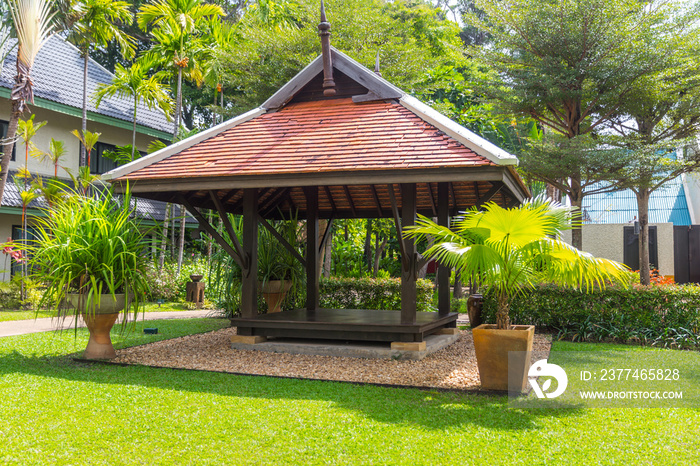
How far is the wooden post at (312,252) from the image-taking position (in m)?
10.5

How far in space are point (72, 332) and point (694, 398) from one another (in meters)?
9.77

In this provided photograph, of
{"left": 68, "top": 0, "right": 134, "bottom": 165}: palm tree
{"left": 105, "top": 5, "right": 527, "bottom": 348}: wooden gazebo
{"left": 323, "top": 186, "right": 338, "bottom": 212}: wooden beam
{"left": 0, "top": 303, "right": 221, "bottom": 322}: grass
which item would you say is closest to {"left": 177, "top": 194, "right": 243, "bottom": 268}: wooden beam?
{"left": 105, "top": 5, "right": 527, "bottom": 348}: wooden gazebo

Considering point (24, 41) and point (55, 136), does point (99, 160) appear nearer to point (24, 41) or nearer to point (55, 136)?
point (55, 136)

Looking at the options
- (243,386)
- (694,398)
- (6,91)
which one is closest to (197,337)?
(243,386)

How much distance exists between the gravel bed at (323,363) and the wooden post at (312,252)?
193cm

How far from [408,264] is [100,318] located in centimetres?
423

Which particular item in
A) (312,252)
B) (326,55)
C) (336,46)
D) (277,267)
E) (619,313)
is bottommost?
(619,313)

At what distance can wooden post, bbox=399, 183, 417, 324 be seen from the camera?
770 centimetres

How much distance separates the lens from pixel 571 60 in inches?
559

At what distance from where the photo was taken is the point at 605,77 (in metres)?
13.8

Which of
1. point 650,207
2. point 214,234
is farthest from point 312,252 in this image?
point 650,207

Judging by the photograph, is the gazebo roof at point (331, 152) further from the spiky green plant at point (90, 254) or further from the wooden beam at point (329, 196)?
the spiky green plant at point (90, 254)

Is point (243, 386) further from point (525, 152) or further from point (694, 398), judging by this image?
point (525, 152)

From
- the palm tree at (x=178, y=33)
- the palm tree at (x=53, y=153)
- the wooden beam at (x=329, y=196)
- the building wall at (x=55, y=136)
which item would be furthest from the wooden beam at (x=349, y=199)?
the building wall at (x=55, y=136)
